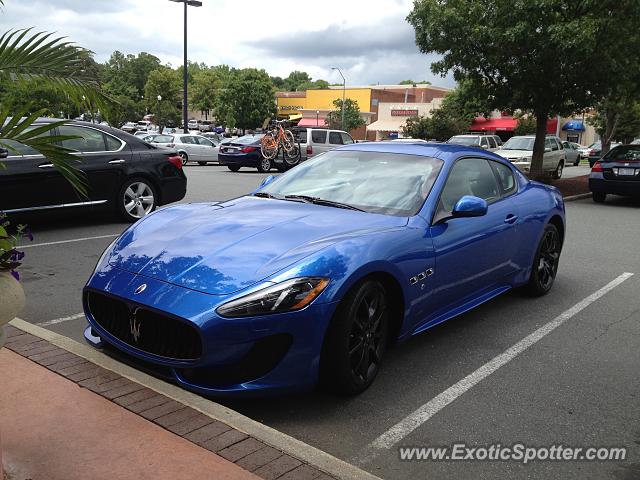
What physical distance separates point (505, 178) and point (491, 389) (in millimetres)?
2284

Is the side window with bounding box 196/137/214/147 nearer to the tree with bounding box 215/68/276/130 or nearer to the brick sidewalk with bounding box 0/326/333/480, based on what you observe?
the brick sidewalk with bounding box 0/326/333/480

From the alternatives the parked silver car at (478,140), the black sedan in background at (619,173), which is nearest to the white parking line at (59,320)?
the black sedan in background at (619,173)

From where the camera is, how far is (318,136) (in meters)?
23.8

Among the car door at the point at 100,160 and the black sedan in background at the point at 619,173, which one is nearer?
the car door at the point at 100,160

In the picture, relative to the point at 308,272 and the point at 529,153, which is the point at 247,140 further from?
the point at 308,272

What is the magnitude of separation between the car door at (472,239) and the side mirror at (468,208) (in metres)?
0.10

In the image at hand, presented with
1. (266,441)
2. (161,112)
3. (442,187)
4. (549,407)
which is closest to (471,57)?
(442,187)

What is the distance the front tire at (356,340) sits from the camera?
10.6ft

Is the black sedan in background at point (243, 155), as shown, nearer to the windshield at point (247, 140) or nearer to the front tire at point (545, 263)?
the windshield at point (247, 140)

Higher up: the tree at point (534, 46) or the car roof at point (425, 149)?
the tree at point (534, 46)

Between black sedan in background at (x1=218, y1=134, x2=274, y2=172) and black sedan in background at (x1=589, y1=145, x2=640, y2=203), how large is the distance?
11.4 metres

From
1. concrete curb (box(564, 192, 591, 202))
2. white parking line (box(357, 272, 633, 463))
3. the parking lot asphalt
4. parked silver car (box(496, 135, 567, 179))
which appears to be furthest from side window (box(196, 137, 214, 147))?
white parking line (box(357, 272, 633, 463))
